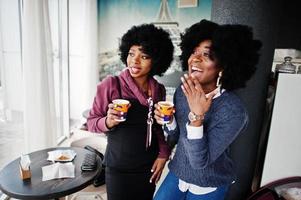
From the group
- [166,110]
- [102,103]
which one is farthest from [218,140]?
[102,103]

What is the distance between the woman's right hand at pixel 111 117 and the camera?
108 centimetres

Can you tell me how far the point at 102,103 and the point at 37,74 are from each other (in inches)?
51.3

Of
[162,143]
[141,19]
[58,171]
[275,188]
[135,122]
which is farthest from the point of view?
[141,19]

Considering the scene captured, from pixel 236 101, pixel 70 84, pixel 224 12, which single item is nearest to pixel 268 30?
pixel 224 12

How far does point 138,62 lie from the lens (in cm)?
121

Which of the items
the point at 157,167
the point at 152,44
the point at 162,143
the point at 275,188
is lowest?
the point at 275,188

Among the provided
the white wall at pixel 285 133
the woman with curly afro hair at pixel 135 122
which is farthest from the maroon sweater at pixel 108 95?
the white wall at pixel 285 133

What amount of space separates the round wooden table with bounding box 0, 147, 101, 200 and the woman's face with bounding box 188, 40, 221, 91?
0.91 metres

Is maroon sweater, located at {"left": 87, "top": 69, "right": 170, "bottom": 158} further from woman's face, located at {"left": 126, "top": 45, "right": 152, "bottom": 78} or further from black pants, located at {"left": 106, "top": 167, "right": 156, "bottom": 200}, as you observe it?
black pants, located at {"left": 106, "top": 167, "right": 156, "bottom": 200}

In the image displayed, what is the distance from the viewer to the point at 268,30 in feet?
5.03

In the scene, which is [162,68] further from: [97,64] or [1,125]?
[97,64]

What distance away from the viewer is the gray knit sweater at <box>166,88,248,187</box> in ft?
3.28

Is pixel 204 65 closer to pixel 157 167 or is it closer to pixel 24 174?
pixel 157 167

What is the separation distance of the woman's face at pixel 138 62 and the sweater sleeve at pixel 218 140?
42 centimetres
